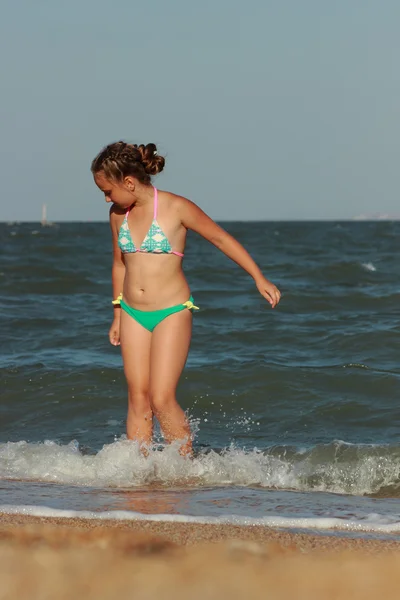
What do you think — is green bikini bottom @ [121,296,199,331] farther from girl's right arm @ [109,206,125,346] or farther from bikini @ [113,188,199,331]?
girl's right arm @ [109,206,125,346]

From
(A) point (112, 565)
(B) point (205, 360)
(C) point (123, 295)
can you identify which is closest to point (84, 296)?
(B) point (205, 360)

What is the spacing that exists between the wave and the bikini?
765 millimetres

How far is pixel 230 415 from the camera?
7586 mm

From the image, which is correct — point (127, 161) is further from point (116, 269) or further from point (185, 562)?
point (185, 562)

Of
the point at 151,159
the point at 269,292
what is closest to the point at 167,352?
the point at 269,292

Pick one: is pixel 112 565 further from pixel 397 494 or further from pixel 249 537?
pixel 397 494

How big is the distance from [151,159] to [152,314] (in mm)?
833

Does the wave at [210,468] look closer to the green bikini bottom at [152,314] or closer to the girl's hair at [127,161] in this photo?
the green bikini bottom at [152,314]

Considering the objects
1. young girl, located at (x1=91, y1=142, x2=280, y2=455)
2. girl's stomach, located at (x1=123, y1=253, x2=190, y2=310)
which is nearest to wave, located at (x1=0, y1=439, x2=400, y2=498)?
young girl, located at (x1=91, y1=142, x2=280, y2=455)

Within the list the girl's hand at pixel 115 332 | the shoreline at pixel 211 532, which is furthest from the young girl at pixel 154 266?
the shoreline at pixel 211 532

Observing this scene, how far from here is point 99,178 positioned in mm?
5047

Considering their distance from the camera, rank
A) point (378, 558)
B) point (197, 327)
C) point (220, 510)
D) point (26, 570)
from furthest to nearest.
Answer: point (197, 327) < point (220, 510) < point (378, 558) < point (26, 570)

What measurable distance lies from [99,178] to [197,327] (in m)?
6.29

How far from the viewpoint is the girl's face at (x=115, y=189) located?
504cm
